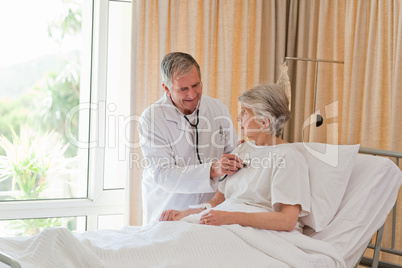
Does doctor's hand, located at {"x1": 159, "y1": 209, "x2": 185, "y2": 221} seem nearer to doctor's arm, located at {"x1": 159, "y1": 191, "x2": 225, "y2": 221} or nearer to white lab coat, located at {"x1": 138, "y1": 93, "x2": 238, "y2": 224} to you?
doctor's arm, located at {"x1": 159, "y1": 191, "x2": 225, "y2": 221}

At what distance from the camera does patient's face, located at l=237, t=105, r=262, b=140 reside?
220 centimetres

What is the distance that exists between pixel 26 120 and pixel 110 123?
0.63 metres

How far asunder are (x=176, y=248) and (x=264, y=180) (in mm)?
570

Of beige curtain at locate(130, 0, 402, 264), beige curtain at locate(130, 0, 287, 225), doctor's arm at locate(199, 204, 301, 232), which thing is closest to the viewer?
doctor's arm at locate(199, 204, 301, 232)

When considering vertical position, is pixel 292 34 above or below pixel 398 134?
above

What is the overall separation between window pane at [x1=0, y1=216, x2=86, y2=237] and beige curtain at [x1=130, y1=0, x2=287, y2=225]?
0.57 metres

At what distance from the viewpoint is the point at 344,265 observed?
1894 millimetres

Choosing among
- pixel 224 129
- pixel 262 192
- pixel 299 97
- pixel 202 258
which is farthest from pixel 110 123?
pixel 202 258

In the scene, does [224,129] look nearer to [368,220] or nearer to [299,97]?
[368,220]

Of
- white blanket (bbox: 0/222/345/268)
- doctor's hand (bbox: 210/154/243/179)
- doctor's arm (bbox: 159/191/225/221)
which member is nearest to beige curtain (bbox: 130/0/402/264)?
doctor's hand (bbox: 210/154/243/179)

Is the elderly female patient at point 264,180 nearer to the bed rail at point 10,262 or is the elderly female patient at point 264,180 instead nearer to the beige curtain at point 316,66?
the bed rail at point 10,262

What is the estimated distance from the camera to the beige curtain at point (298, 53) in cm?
313

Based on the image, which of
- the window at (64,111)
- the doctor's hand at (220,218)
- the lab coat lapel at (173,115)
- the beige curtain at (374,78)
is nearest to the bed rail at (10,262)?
the doctor's hand at (220,218)

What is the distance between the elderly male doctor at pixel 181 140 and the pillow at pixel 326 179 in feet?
1.50
